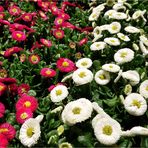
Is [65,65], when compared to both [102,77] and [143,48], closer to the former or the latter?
[102,77]

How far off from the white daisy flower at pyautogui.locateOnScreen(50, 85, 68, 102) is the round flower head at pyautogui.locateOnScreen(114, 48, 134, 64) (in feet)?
1.51

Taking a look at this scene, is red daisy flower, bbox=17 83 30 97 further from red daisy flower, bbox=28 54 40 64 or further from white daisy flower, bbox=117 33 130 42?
white daisy flower, bbox=117 33 130 42

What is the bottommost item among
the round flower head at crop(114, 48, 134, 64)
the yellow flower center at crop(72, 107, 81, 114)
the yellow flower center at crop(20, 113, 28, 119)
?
the yellow flower center at crop(20, 113, 28, 119)

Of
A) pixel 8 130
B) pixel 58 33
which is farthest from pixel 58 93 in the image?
pixel 58 33

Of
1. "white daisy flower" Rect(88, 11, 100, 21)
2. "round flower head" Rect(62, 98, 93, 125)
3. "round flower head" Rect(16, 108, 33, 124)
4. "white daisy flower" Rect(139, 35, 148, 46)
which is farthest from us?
"white daisy flower" Rect(88, 11, 100, 21)

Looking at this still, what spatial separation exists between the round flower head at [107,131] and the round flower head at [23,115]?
509mm

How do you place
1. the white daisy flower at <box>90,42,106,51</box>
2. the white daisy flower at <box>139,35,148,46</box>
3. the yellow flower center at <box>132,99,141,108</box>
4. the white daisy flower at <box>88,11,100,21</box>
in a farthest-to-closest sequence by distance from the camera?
1. the white daisy flower at <box>88,11,100,21</box>
2. the white daisy flower at <box>139,35,148,46</box>
3. the white daisy flower at <box>90,42,106,51</box>
4. the yellow flower center at <box>132,99,141,108</box>

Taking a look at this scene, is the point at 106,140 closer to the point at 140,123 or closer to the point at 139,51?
the point at 140,123

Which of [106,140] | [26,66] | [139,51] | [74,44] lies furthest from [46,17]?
[106,140]

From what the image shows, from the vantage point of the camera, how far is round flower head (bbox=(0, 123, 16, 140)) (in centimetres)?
250

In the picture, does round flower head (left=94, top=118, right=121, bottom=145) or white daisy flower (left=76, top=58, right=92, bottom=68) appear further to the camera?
white daisy flower (left=76, top=58, right=92, bottom=68)

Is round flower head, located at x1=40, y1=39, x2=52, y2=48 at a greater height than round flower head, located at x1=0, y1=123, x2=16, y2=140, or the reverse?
round flower head, located at x1=0, y1=123, x2=16, y2=140

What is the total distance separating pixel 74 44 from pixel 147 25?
0.81 metres

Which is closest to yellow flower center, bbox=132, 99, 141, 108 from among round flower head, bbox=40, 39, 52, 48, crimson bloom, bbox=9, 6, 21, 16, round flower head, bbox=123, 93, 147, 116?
round flower head, bbox=123, 93, 147, 116
